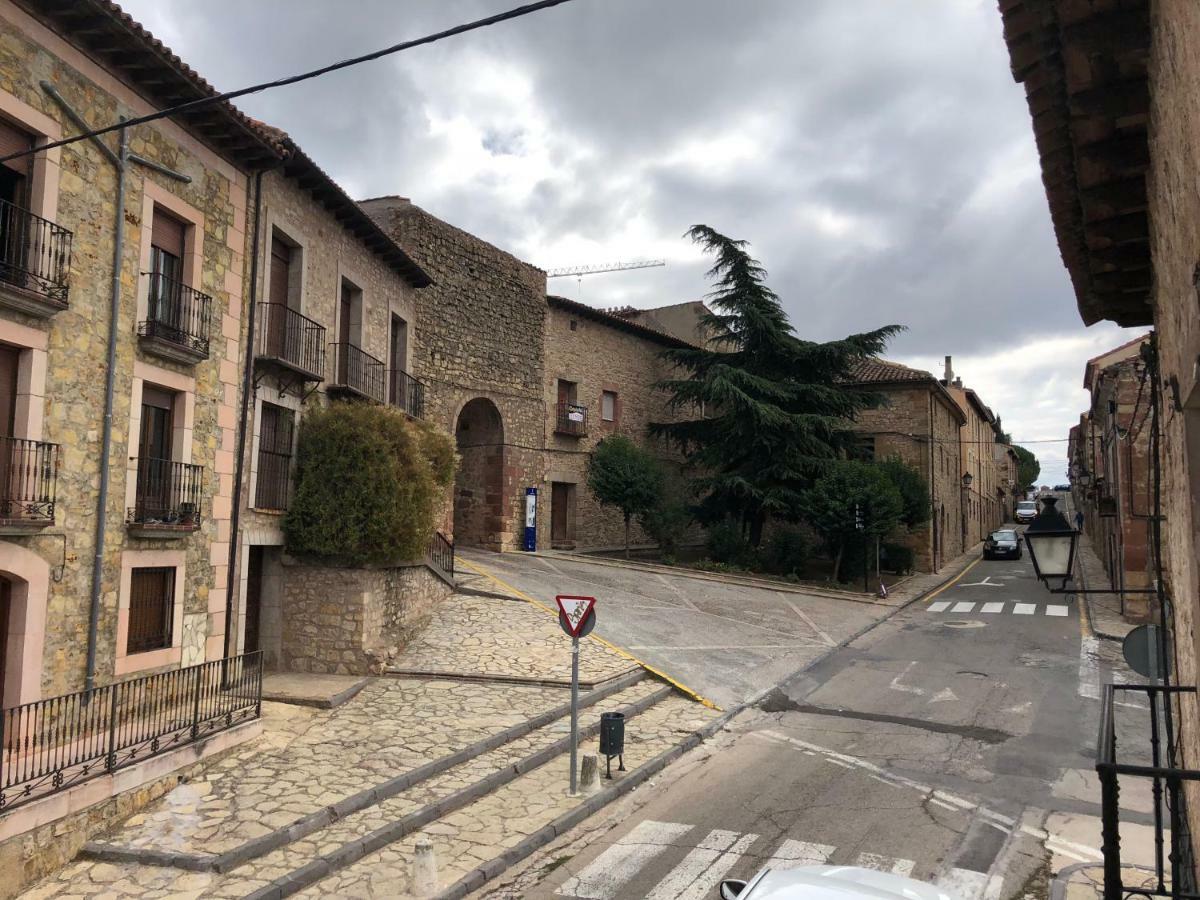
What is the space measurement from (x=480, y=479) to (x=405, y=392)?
23.4 ft

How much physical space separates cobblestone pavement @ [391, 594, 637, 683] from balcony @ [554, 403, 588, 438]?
11.4 meters

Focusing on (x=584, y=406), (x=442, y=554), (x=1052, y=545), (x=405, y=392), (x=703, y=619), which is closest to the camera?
(x=1052, y=545)

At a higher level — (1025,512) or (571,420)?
(571,420)

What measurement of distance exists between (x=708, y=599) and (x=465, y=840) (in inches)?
555

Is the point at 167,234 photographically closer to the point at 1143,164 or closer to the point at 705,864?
the point at 705,864

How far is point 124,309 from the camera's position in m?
10.2

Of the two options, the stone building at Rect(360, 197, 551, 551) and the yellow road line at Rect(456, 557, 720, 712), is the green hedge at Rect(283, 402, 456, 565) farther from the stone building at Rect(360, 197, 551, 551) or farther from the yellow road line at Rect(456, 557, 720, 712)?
the stone building at Rect(360, 197, 551, 551)

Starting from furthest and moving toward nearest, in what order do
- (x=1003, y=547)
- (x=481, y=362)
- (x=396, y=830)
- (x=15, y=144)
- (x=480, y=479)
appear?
1. (x=1003, y=547)
2. (x=480, y=479)
3. (x=481, y=362)
4. (x=15, y=144)
5. (x=396, y=830)

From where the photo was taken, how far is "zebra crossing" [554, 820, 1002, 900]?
6781mm

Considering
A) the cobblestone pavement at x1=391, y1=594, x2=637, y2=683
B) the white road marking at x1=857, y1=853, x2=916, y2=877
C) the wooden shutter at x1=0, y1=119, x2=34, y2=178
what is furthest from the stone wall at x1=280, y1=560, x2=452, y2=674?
the white road marking at x1=857, y1=853, x2=916, y2=877

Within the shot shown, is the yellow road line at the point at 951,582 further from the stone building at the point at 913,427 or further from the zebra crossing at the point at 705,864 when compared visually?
the zebra crossing at the point at 705,864

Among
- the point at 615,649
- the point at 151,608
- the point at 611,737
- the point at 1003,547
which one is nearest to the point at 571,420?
the point at 615,649

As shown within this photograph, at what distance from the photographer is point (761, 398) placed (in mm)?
28312

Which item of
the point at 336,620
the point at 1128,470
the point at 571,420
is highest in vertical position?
the point at 571,420
